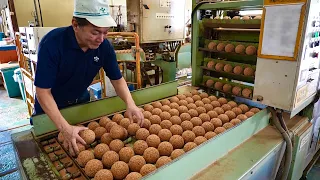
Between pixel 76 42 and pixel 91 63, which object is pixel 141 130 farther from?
pixel 76 42

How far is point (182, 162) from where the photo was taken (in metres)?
1.06

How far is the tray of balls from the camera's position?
3.92 ft

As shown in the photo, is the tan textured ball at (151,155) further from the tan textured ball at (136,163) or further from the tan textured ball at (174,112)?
the tan textured ball at (174,112)

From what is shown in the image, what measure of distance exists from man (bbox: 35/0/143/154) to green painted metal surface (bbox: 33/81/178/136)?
4.0 inches

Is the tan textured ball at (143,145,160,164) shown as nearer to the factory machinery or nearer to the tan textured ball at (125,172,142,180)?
the factory machinery

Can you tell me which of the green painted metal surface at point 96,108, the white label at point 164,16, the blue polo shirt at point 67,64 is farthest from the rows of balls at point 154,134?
the white label at point 164,16

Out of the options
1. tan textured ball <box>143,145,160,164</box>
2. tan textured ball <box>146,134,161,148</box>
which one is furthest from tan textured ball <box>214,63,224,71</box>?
tan textured ball <box>143,145,160,164</box>

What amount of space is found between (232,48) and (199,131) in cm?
103

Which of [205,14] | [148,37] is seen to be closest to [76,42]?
[205,14]

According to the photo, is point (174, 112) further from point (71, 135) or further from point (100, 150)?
point (71, 135)

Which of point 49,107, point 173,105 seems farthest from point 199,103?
point 49,107

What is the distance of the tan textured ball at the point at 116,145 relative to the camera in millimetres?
1371

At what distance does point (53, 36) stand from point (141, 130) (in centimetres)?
81

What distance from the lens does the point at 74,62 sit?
146cm
